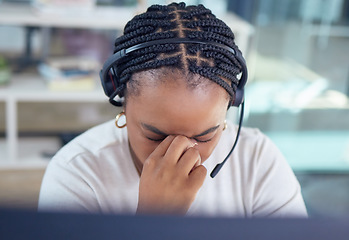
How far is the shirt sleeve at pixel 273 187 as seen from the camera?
36.4 inches

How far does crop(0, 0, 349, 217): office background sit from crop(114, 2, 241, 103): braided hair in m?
1.64

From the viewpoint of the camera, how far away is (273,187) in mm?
934

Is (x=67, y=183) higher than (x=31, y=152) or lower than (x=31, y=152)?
higher

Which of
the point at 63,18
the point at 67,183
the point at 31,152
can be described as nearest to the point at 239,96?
the point at 67,183

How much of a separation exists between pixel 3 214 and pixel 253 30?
258 centimetres

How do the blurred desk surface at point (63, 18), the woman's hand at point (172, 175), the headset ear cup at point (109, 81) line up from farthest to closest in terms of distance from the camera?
the blurred desk surface at point (63, 18)
the headset ear cup at point (109, 81)
the woman's hand at point (172, 175)

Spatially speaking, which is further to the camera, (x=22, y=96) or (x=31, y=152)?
(x=31, y=152)

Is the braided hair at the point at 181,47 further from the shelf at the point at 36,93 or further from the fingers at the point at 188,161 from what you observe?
the shelf at the point at 36,93

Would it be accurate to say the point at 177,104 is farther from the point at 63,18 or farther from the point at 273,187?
the point at 63,18

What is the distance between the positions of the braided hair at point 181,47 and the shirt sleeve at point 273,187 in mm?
215

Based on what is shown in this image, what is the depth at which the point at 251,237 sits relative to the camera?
231 millimetres

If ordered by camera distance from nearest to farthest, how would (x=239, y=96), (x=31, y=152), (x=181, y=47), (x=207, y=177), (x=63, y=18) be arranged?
(x=181, y=47), (x=239, y=96), (x=207, y=177), (x=63, y=18), (x=31, y=152)

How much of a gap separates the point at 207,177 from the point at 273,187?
0.46 feet

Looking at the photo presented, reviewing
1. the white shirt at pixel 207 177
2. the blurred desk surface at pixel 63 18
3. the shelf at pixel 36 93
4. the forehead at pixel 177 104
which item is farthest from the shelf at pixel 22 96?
the forehead at pixel 177 104
